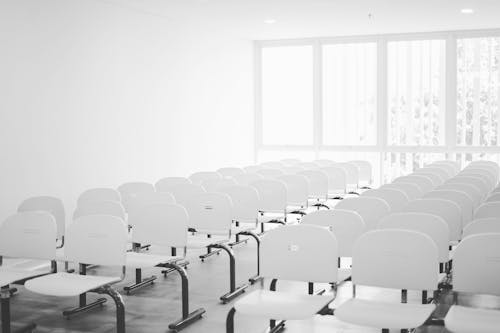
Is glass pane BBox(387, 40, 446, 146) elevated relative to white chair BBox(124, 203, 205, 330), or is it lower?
elevated

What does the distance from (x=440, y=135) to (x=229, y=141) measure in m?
4.69

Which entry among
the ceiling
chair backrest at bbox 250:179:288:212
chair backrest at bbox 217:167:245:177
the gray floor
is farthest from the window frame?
the gray floor

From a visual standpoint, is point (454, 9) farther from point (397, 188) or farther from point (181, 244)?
point (181, 244)

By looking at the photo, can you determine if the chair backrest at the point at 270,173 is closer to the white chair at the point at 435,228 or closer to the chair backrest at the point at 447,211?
the chair backrest at the point at 447,211

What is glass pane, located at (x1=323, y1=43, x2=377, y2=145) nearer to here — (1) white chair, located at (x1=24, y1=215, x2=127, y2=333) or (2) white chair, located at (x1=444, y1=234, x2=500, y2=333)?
(1) white chair, located at (x1=24, y1=215, x2=127, y2=333)

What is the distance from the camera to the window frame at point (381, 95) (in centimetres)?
1466

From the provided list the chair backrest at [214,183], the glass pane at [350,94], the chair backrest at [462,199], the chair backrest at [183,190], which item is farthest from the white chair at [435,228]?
the glass pane at [350,94]

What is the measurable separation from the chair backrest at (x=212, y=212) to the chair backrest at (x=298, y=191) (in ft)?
7.85

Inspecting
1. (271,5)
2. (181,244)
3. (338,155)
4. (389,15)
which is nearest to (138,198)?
(181,244)

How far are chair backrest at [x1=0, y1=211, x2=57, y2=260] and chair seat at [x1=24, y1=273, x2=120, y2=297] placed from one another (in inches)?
19.4

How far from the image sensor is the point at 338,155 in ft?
52.0

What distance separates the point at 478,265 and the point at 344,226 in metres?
1.41

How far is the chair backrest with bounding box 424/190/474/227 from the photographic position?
6.79m

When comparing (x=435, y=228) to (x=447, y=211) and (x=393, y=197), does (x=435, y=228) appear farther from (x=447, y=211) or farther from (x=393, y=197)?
(x=393, y=197)
